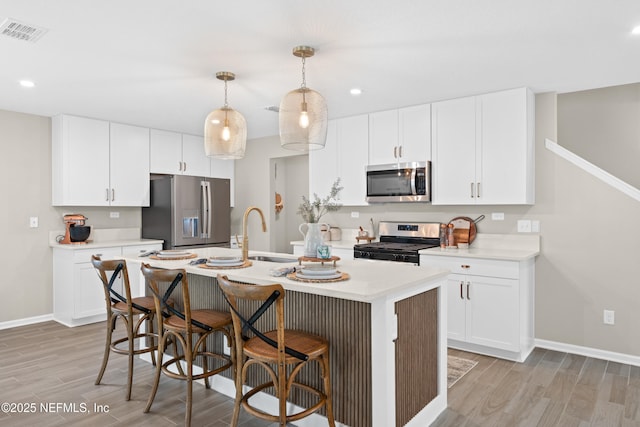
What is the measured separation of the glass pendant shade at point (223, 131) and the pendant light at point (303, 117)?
610 mm

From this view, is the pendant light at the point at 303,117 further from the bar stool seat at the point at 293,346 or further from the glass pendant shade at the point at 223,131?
the bar stool seat at the point at 293,346

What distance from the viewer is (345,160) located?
4.91 meters

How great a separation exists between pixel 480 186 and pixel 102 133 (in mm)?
4389

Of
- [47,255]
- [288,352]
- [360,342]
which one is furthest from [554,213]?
[47,255]

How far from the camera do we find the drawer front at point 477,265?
3.46m

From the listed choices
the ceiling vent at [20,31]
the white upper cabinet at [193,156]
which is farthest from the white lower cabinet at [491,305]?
the white upper cabinet at [193,156]

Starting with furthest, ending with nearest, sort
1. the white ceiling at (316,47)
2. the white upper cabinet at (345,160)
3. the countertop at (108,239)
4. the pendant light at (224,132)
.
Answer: the white upper cabinet at (345,160)
the countertop at (108,239)
the pendant light at (224,132)
the white ceiling at (316,47)

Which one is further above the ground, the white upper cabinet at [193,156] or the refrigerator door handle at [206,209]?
the white upper cabinet at [193,156]

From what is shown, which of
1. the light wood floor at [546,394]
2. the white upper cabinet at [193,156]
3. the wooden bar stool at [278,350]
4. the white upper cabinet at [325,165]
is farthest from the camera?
the white upper cabinet at [193,156]

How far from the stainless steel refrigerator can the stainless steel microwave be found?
236cm

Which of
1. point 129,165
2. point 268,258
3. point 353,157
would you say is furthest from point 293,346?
point 129,165

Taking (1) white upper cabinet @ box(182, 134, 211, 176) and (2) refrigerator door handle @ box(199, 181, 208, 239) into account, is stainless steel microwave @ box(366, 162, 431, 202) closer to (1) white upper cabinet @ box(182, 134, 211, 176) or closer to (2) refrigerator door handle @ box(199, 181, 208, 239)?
(2) refrigerator door handle @ box(199, 181, 208, 239)

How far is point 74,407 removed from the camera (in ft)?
8.86

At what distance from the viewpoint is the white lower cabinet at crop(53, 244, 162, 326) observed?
454cm
